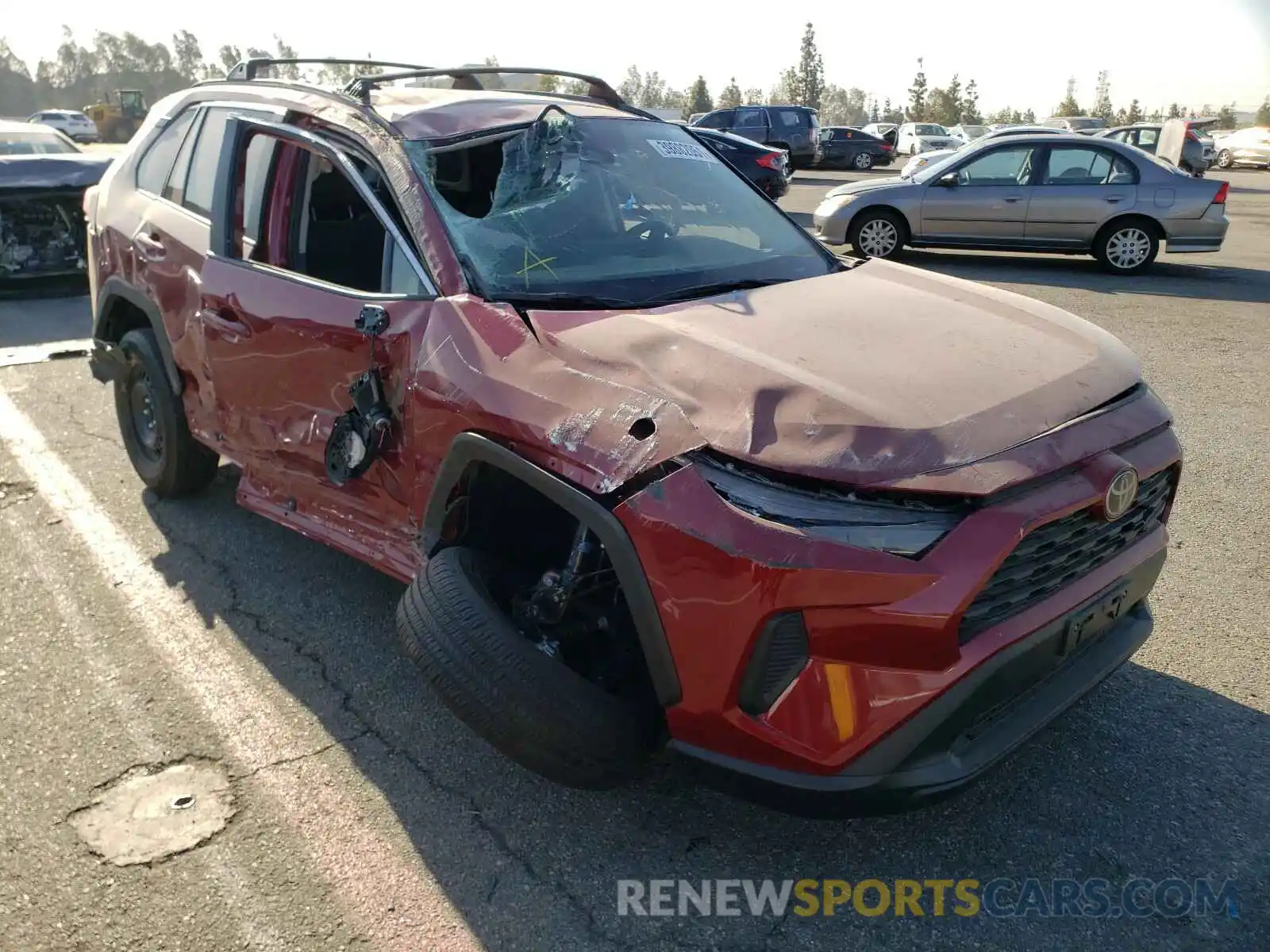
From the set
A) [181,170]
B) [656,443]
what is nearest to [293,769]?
[656,443]

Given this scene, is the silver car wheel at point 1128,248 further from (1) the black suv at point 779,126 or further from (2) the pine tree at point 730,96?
(2) the pine tree at point 730,96

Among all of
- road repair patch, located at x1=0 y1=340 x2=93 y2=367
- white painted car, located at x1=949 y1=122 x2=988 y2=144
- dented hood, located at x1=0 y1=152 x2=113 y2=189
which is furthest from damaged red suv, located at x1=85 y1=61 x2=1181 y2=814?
white painted car, located at x1=949 y1=122 x2=988 y2=144

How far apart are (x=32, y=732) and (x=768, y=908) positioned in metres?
2.30

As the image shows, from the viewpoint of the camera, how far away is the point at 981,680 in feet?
7.23

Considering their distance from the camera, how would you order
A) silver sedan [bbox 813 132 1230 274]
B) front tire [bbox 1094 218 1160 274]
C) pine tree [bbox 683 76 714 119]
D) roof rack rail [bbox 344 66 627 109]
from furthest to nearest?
pine tree [bbox 683 76 714 119] → front tire [bbox 1094 218 1160 274] → silver sedan [bbox 813 132 1230 274] → roof rack rail [bbox 344 66 627 109]

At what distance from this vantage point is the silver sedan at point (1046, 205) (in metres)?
11.0

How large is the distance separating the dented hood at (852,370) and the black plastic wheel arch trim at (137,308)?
2.23 metres

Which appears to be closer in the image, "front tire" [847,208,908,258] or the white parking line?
the white parking line

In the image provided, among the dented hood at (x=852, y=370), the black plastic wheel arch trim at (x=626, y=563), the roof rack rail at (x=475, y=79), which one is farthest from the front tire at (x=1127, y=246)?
the black plastic wheel arch trim at (x=626, y=563)

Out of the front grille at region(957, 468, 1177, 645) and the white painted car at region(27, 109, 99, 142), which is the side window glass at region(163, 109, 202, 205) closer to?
the front grille at region(957, 468, 1177, 645)

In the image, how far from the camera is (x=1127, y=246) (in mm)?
11266

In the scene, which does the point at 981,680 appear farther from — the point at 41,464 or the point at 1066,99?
the point at 1066,99

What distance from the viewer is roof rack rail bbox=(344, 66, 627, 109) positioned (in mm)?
3553

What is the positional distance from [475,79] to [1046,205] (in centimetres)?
880
